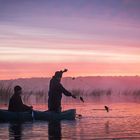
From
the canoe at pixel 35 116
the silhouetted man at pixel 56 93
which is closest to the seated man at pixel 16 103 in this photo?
the canoe at pixel 35 116

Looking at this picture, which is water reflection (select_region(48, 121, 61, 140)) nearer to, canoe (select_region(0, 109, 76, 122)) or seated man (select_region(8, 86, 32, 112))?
canoe (select_region(0, 109, 76, 122))

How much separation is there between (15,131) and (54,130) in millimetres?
1514

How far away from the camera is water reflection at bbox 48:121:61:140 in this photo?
1923 centimetres

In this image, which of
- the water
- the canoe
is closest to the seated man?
the canoe

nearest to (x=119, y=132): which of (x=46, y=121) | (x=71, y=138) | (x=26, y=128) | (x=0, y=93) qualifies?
(x=71, y=138)

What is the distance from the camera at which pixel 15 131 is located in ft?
70.8

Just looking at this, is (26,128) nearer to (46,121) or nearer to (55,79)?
(46,121)

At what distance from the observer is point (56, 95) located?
28922 mm

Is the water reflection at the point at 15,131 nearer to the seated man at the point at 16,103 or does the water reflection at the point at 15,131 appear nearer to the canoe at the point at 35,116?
the canoe at the point at 35,116

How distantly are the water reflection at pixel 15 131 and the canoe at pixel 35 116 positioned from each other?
1.23 m

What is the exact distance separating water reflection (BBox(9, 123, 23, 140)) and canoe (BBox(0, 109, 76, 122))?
1227mm

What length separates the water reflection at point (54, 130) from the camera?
757 inches

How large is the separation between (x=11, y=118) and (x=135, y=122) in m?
5.75

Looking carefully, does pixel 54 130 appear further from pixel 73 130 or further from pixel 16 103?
pixel 16 103
